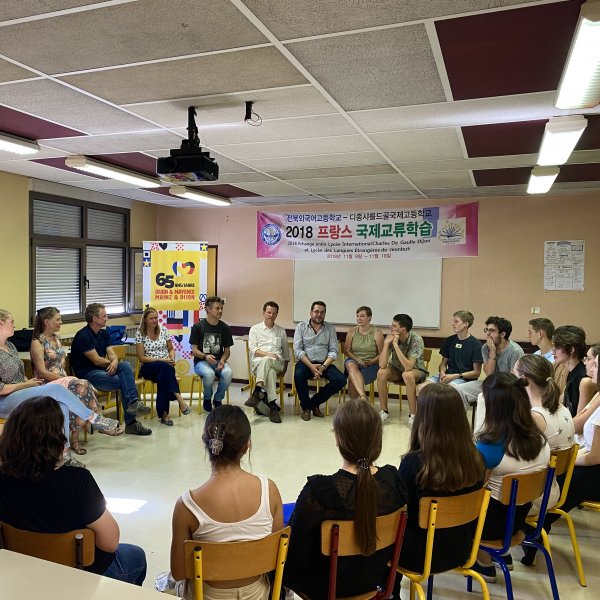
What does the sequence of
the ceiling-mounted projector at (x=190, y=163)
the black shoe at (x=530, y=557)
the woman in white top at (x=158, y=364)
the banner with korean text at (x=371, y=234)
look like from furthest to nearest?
the banner with korean text at (x=371, y=234), the woman in white top at (x=158, y=364), the ceiling-mounted projector at (x=190, y=163), the black shoe at (x=530, y=557)

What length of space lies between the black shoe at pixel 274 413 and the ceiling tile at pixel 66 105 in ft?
10.4

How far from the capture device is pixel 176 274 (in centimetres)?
631

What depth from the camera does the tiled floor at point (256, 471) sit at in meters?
2.59

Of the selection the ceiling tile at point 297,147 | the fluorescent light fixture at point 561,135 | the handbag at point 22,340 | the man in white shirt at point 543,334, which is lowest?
the handbag at point 22,340

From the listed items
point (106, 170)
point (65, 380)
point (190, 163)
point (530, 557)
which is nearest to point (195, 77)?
point (190, 163)

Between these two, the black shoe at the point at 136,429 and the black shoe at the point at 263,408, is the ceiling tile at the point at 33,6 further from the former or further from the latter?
the black shoe at the point at 263,408

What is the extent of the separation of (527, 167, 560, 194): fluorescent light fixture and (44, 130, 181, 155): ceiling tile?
3002 mm

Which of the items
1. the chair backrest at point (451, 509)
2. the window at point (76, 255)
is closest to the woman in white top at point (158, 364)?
the window at point (76, 255)

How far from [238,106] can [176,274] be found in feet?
11.9

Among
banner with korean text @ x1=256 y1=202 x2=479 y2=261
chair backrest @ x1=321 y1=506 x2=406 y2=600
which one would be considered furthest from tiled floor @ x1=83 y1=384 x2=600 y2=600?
banner with korean text @ x1=256 y1=202 x2=479 y2=261

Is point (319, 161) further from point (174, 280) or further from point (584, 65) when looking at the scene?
point (174, 280)

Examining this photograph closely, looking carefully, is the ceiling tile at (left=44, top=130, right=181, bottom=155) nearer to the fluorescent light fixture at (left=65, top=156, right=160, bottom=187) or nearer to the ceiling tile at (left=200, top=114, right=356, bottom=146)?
the fluorescent light fixture at (left=65, top=156, right=160, bottom=187)

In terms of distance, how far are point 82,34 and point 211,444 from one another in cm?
174

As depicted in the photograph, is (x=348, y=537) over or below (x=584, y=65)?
below
